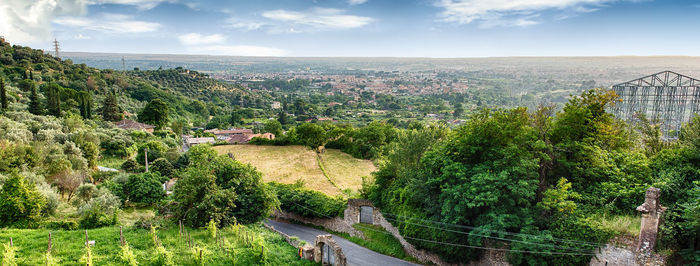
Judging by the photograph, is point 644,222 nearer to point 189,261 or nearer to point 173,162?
point 189,261

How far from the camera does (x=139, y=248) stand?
11883mm

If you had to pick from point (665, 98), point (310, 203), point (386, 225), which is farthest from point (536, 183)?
point (665, 98)

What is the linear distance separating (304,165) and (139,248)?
23003 mm

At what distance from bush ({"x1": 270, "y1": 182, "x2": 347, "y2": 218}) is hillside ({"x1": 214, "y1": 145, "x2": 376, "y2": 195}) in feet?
16.8

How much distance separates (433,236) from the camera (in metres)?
16.4

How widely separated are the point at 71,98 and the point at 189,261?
1574 inches

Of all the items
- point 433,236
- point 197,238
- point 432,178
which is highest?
point 432,178

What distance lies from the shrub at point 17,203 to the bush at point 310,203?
1197 centimetres

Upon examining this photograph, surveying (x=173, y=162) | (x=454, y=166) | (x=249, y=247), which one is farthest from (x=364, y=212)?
(x=173, y=162)

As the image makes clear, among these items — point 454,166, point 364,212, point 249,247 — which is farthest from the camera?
point 364,212

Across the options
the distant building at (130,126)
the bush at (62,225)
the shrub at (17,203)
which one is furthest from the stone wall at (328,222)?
the distant building at (130,126)

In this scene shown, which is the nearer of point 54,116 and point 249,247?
point 249,247

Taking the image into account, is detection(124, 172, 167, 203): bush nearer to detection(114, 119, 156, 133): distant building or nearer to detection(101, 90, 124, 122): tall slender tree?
detection(114, 119, 156, 133): distant building

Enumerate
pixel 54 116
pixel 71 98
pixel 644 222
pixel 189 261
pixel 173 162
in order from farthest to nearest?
pixel 71 98, pixel 54 116, pixel 173 162, pixel 644 222, pixel 189 261
